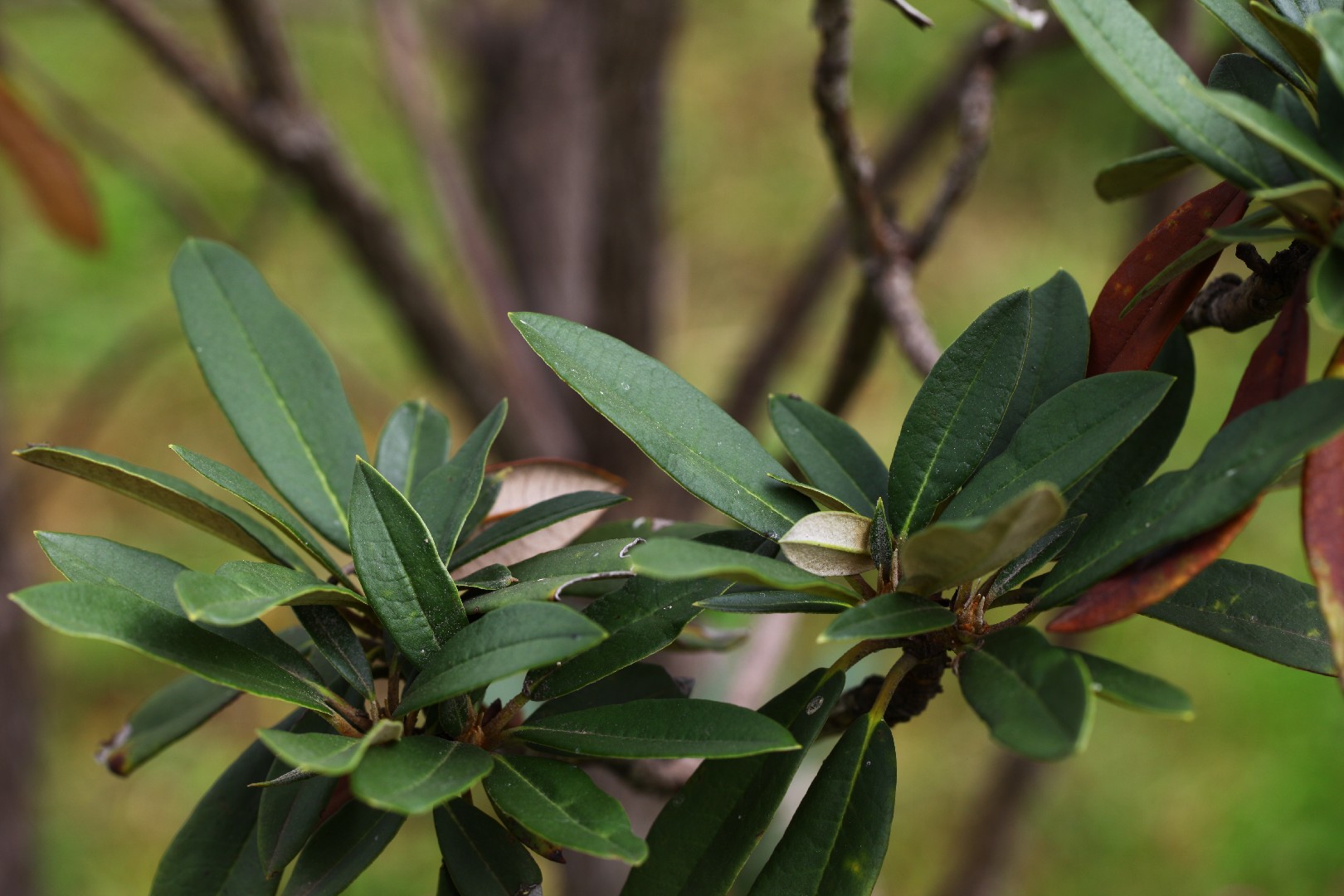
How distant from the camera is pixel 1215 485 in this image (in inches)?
14.5

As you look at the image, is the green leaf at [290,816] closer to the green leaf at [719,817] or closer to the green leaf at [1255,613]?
the green leaf at [719,817]

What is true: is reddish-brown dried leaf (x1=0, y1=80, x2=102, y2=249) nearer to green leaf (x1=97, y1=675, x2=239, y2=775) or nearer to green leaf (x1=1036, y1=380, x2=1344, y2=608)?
green leaf (x1=97, y1=675, x2=239, y2=775)

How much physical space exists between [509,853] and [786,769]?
12 cm

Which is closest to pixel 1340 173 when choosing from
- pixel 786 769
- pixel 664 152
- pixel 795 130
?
pixel 786 769

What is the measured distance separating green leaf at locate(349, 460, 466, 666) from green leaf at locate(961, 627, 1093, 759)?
8.0 inches

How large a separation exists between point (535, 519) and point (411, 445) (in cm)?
13

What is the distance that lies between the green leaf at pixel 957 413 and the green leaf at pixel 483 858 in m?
0.21

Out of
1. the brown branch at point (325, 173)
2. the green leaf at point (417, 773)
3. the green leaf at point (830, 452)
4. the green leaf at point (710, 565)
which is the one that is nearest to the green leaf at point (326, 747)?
the green leaf at point (417, 773)

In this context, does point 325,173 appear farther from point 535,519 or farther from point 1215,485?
point 1215,485

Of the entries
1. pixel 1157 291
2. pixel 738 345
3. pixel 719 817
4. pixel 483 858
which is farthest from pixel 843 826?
pixel 738 345

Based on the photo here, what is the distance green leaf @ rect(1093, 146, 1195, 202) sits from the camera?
1.66 feet

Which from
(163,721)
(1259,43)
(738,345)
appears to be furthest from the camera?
(738,345)

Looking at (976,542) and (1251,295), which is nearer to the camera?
(976,542)

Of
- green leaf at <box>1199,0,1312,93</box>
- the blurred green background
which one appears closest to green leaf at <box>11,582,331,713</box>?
green leaf at <box>1199,0,1312,93</box>
